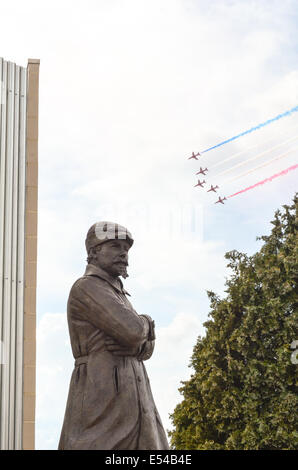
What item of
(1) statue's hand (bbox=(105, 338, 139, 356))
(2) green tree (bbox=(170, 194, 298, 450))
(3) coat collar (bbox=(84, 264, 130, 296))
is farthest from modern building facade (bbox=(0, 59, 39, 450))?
(2) green tree (bbox=(170, 194, 298, 450))

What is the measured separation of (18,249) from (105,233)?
36.8ft

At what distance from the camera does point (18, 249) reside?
63.5 ft

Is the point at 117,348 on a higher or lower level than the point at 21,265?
lower

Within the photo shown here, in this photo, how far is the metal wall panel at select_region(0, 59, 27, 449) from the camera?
18.1 m

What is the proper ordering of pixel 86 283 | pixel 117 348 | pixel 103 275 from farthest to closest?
pixel 103 275, pixel 86 283, pixel 117 348

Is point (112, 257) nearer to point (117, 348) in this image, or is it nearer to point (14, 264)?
point (117, 348)

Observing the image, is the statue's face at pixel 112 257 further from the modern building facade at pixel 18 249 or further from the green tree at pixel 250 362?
the green tree at pixel 250 362

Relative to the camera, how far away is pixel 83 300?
8.13 m

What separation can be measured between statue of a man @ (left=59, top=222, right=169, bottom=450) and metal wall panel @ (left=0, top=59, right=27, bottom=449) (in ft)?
34.0

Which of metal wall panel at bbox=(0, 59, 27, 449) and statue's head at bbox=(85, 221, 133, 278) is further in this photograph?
metal wall panel at bbox=(0, 59, 27, 449)

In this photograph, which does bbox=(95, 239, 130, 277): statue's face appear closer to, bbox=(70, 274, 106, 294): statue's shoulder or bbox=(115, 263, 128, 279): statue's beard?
bbox=(115, 263, 128, 279): statue's beard

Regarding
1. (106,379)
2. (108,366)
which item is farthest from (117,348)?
(106,379)
